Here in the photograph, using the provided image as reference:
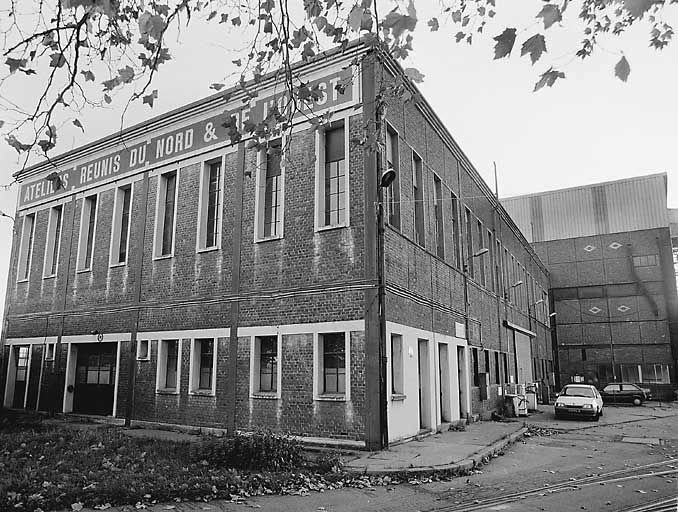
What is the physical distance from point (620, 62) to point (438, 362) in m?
13.7

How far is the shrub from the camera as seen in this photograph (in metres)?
9.62

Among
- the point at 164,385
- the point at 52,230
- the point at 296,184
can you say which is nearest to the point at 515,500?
the point at 296,184

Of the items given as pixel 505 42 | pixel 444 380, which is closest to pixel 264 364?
pixel 444 380

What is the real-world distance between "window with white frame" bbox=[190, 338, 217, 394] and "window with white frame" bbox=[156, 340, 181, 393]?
712 millimetres

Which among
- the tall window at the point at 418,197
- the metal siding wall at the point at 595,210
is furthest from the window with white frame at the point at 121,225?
the metal siding wall at the point at 595,210

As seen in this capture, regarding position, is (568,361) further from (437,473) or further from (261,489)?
(261,489)

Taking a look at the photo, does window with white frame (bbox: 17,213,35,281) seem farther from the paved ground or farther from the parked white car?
the parked white car

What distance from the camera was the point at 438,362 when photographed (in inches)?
671

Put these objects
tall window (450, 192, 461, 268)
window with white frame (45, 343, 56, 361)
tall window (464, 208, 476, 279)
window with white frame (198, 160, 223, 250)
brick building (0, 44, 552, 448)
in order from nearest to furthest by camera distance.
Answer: brick building (0, 44, 552, 448) < window with white frame (198, 160, 223, 250) < window with white frame (45, 343, 56, 361) < tall window (450, 192, 461, 268) < tall window (464, 208, 476, 279)

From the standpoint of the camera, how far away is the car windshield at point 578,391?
24.5 m

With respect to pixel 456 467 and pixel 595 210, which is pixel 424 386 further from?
pixel 595 210

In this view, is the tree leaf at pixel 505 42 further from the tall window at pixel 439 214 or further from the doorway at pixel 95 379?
the doorway at pixel 95 379

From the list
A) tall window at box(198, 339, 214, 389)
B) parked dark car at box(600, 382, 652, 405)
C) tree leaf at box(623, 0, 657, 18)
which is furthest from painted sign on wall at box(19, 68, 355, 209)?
parked dark car at box(600, 382, 652, 405)

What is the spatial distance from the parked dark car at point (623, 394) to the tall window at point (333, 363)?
29572 millimetres
